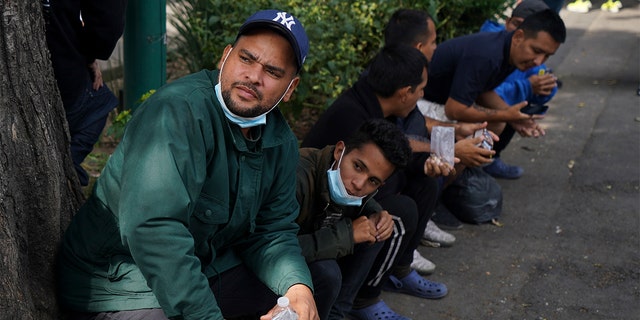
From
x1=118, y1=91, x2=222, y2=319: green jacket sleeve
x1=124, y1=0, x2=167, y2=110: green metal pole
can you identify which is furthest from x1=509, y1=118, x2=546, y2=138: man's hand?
x1=118, y1=91, x2=222, y2=319: green jacket sleeve

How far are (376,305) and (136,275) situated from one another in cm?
157

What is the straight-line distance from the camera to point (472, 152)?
4.54 metres

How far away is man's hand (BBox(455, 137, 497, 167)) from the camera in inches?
179

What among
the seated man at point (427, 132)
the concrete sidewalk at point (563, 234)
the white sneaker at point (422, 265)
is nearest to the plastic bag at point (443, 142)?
the seated man at point (427, 132)

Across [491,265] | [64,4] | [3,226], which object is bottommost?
[491,265]

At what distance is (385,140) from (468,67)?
5.50 ft

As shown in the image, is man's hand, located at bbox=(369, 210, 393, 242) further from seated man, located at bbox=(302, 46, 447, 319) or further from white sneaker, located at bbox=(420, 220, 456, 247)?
white sneaker, located at bbox=(420, 220, 456, 247)

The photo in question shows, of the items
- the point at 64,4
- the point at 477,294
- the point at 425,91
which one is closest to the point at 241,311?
the point at 64,4

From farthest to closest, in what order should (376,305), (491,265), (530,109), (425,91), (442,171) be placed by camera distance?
1. (530,109)
2. (425,91)
3. (491,265)
4. (442,171)
5. (376,305)

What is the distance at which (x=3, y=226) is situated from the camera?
2.47 m

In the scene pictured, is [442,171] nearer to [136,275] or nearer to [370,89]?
[370,89]

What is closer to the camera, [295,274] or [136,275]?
[136,275]

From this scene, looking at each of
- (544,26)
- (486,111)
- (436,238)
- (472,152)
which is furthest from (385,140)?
(544,26)

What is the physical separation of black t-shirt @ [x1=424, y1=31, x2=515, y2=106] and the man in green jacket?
2.32 meters
